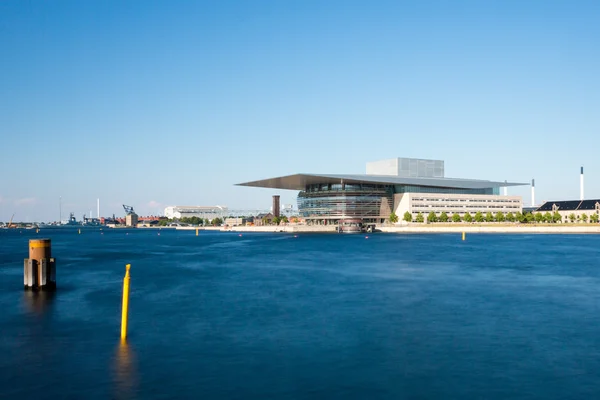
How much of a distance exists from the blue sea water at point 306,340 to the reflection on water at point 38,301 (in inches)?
2.7

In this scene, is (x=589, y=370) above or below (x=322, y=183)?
below

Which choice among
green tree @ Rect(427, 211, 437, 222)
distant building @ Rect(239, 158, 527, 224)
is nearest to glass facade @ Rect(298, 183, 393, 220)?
distant building @ Rect(239, 158, 527, 224)

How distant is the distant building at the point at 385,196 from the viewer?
15800cm

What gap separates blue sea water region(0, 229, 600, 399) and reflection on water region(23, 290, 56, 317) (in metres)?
0.07

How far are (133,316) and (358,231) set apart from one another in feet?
407

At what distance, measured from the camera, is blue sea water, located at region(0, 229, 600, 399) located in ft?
35.7

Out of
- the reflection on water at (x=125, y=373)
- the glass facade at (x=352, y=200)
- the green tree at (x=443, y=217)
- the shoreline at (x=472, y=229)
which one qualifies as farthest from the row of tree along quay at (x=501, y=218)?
the reflection on water at (x=125, y=373)

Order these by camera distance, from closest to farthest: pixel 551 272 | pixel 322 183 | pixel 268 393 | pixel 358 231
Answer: pixel 268 393 < pixel 551 272 < pixel 358 231 < pixel 322 183

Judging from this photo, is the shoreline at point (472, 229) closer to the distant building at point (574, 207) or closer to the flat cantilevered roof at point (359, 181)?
the flat cantilevered roof at point (359, 181)

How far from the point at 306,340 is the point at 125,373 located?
5098 millimetres

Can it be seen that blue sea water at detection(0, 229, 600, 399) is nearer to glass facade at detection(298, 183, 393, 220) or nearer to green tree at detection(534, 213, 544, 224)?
green tree at detection(534, 213, 544, 224)

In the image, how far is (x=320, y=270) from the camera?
3666cm

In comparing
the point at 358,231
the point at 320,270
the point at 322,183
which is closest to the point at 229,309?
the point at 320,270

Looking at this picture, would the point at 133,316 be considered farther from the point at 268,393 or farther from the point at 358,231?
the point at 358,231
